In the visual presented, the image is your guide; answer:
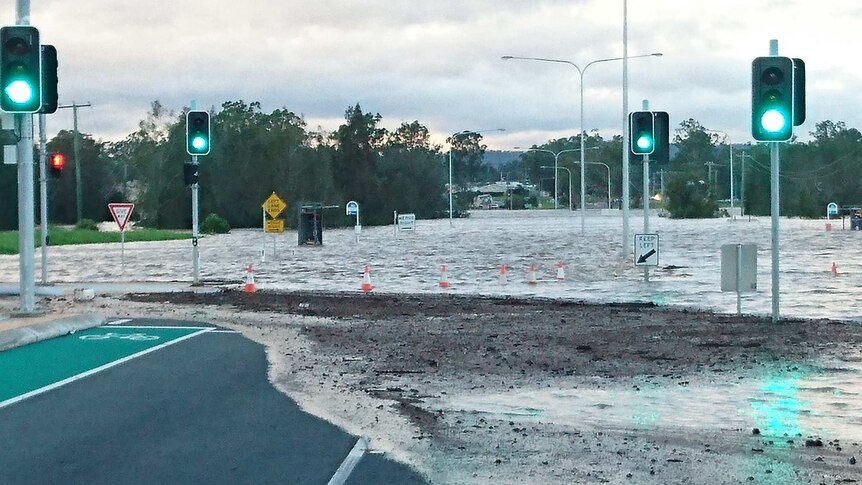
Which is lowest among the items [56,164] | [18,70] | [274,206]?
[274,206]

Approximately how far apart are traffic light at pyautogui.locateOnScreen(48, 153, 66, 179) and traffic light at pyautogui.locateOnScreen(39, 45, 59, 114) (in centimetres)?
1159

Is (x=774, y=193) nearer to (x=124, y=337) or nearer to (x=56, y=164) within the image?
(x=124, y=337)

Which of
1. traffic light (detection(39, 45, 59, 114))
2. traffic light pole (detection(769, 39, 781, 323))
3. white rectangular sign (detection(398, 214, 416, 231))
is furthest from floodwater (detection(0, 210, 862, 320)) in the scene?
white rectangular sign (detection(398, 214, 416, 231))

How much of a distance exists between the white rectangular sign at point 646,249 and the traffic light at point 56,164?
1392 centimetres

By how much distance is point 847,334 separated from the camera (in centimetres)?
1838

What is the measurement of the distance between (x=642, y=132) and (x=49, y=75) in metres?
15.3

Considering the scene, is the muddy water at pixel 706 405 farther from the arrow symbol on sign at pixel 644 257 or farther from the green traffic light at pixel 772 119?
the arrow symbol on sign at pixel 644 257

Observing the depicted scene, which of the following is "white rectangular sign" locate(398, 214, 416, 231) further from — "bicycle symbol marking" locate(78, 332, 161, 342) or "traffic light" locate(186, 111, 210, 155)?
"bicycle symbol marking" locate(78, 332, 161, 342)

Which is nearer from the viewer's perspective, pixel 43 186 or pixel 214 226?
pixel 43 186

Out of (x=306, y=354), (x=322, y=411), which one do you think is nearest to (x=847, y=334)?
(x=306, y=354)

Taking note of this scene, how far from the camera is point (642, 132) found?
29359 mm

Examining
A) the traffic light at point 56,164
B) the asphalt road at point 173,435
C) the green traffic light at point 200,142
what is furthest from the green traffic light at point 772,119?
the traffic light at point 56,164

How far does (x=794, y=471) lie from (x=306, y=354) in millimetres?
8782

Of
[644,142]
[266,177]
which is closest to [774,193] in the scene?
[644,142]
